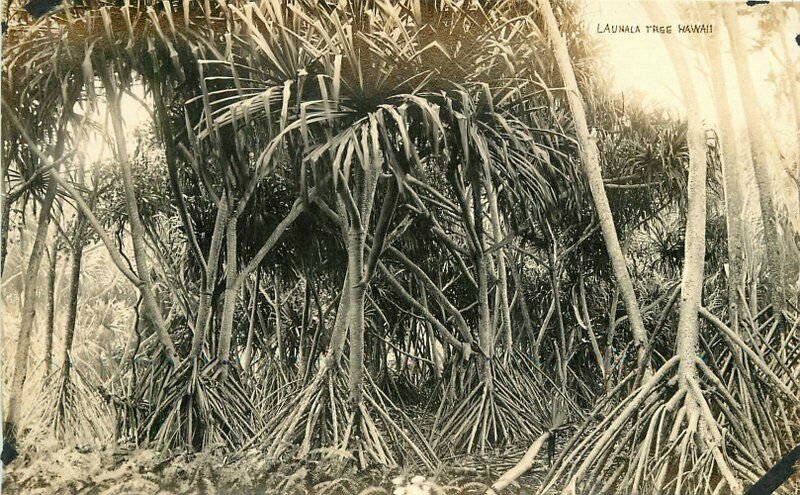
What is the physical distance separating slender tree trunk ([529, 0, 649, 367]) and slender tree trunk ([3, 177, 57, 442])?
2.71 m

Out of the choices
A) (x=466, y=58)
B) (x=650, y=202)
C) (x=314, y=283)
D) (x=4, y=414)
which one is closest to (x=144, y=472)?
(x=4, y=414)

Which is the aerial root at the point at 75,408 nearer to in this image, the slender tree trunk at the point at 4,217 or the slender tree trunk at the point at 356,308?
the slender tree trunk at the point at 4,217

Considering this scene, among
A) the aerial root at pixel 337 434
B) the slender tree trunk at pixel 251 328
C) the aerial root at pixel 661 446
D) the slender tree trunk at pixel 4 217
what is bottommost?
the aerial root at pixel 661 446

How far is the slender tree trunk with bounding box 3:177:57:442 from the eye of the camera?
346 centimetres

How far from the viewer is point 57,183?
3504 mm

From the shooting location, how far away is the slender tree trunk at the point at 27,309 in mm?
3463

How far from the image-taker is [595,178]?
3693 millimetres

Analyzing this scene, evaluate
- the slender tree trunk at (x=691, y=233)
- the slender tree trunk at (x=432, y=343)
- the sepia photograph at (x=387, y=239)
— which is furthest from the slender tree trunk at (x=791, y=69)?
the slender tree trunk at (x=432, y=343)

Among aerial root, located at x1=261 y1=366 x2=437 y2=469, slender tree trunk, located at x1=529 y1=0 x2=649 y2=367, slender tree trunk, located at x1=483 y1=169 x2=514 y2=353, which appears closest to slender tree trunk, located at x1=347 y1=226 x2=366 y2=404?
aerial root, located at x1=261 y1=366 x2=437 y2=469

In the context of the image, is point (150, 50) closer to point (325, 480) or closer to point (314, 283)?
point (314, 283)

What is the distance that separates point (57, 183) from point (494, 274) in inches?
94.4

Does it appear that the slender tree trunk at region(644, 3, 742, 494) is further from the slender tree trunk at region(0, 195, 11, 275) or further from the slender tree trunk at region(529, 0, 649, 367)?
the slender tree trunk at region(0, 195, 11, 275)

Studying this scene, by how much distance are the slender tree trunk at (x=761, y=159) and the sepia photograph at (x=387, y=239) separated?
0.05ft

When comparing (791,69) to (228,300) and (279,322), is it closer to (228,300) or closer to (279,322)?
(279,322)
